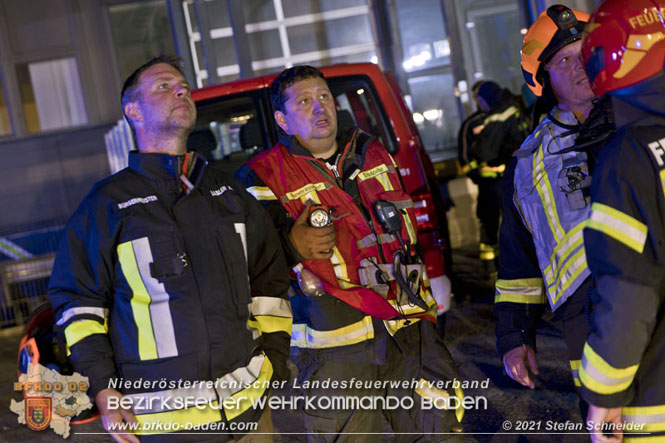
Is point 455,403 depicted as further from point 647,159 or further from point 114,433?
point 647,159

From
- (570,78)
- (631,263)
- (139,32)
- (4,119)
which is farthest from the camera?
(139,32)

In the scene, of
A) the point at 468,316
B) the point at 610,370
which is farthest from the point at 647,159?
the point at 468,316

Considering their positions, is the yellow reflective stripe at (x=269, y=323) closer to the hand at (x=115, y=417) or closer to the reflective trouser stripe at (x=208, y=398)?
the reflective trouser stripe at (x=208, y=398)

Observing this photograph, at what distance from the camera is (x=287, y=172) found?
3070mm

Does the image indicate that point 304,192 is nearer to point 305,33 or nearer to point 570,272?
point 570,272

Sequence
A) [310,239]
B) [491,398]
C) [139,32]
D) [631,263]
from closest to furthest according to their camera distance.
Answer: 1. [631,263]
2. [310,239]
3. [491,398]
4. [139,32]

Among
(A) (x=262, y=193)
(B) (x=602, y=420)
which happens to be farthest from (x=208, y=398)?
(B) (x=602, y=420)

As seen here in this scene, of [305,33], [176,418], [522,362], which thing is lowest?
[522,362]

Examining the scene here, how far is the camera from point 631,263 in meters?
1.68

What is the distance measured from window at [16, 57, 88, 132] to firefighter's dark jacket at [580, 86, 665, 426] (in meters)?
13.1

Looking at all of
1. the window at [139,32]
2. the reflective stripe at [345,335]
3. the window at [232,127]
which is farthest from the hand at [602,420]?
the window at [139,32]

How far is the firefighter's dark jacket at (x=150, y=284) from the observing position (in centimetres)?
234

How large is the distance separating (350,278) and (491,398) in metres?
2.03

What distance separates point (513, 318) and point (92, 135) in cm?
1221
